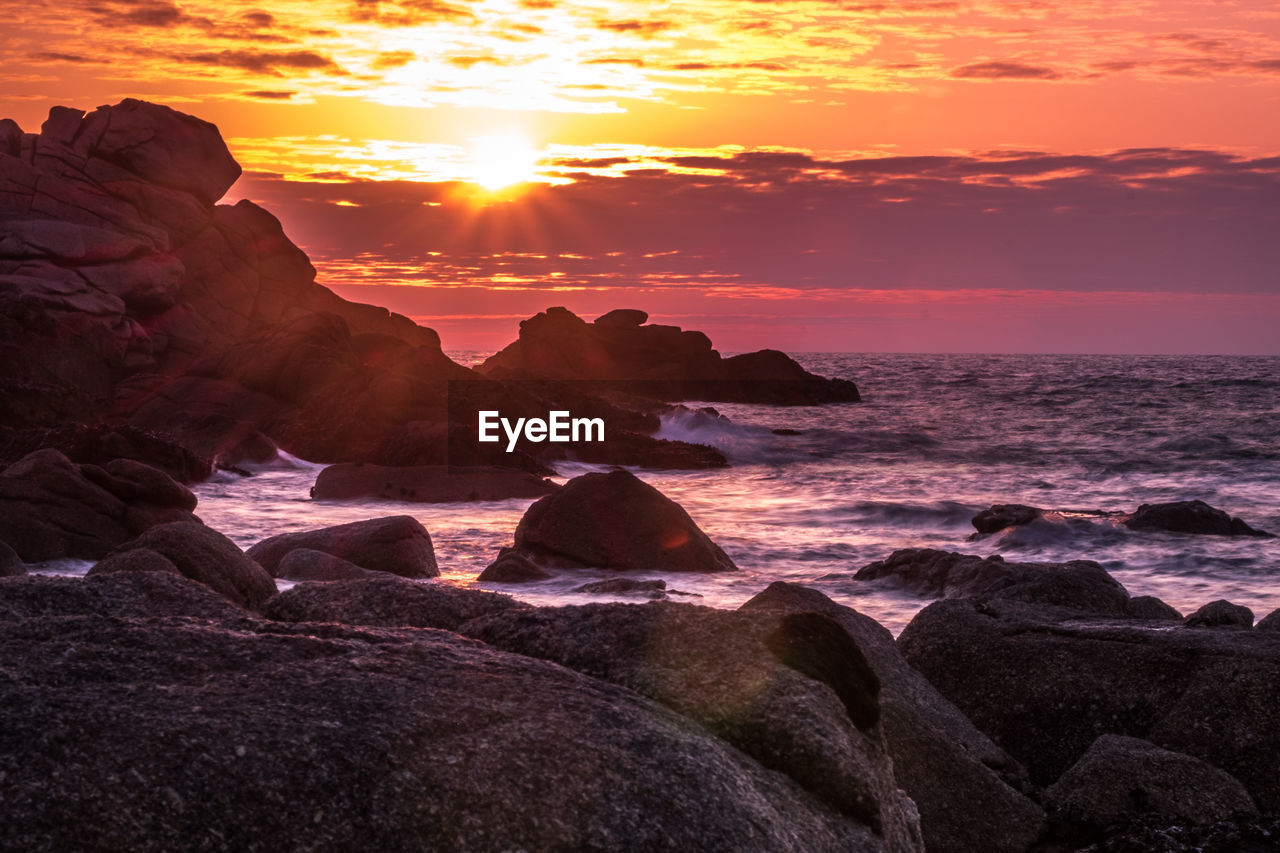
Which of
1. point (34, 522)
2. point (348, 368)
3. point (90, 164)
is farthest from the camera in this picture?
point (90, 164)

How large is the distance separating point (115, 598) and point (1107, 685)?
6.40 m

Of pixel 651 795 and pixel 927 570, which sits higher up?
pixel 651 795

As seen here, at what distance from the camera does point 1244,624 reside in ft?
34.3

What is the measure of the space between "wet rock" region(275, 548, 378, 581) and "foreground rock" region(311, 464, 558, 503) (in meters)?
12.2

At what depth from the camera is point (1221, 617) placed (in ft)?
33.9

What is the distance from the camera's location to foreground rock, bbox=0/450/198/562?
51.9 ft

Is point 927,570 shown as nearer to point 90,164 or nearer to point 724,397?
point 90,164

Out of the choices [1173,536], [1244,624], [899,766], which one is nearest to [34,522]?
[899,766]

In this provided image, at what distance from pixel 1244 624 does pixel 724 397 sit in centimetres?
7446

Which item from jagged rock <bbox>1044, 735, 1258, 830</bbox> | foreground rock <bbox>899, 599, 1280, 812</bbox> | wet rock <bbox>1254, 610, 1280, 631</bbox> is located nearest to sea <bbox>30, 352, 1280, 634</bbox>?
wet rock <bbox>1254, 610, 1280, 631</bbox>

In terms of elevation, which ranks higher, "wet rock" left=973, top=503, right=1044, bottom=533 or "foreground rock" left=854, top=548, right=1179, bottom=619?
"foreground rock" left=854, top=548, right=1179, bottom=619

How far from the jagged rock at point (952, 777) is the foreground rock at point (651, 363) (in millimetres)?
73953

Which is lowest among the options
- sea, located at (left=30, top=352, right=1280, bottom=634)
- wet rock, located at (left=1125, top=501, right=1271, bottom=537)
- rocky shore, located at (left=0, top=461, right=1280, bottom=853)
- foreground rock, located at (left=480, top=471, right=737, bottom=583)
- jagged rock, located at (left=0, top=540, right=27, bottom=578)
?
sea, located at (left=30, top=352, right=1280, bottom=634)

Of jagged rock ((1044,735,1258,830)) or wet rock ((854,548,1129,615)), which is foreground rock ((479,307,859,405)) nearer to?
wet rock ((854,548,1129,615))
